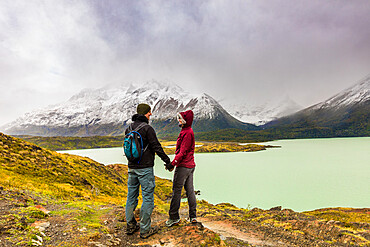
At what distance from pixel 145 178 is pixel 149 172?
0.70 feet

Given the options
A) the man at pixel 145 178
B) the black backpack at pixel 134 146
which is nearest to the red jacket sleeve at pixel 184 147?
the man at pixel 145 178

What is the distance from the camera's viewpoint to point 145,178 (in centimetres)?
583

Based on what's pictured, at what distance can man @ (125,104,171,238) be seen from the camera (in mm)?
5809

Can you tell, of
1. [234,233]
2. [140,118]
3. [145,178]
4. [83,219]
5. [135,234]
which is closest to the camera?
[145,178]

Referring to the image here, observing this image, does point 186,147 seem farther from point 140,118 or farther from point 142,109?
point 142,109

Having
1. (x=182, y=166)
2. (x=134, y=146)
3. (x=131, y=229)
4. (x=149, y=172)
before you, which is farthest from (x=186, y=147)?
(x=131, y=229)

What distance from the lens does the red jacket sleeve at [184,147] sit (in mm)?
6441

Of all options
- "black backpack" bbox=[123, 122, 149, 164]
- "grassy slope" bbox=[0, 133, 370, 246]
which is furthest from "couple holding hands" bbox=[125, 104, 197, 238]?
"grassy slope" bbox=[0, 133, 370, 246]

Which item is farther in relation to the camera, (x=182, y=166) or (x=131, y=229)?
(x=182, y=166)

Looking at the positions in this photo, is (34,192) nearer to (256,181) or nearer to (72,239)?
(72,239)

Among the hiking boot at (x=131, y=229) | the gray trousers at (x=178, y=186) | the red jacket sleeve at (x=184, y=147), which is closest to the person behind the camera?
the hiking boot at (x=131, y=229)

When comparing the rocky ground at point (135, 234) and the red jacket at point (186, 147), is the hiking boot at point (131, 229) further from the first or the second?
the red jacket at point (186, 147)

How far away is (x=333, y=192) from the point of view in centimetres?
3012

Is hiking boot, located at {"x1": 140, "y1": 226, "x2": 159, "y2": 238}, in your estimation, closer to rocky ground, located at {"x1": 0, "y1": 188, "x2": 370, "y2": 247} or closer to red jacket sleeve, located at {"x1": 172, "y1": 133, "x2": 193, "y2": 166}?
rocky ground, located at {"x1": 0, "y1": 188, "x2": 370, "y2": 247}
